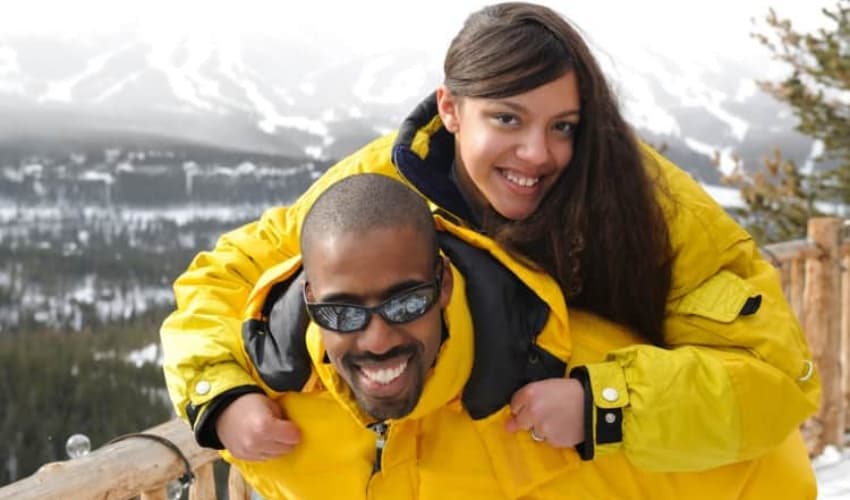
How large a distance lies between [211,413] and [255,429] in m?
0.10

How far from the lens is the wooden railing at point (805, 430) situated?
1.59 m

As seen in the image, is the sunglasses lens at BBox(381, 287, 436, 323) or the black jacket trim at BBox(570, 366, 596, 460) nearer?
the sunglasses lens at BBox(381, 287, 436, 323)

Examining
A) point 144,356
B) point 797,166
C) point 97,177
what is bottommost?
point 144,356

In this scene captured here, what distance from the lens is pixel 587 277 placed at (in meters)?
1.55

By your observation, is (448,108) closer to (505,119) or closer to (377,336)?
(505,119)

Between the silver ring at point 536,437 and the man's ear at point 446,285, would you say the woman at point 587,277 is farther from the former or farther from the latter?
the man's ear at point 446,285

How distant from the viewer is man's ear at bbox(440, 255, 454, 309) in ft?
4.10

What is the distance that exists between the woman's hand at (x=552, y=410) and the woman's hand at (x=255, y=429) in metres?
0.37

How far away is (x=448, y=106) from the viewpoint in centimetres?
164

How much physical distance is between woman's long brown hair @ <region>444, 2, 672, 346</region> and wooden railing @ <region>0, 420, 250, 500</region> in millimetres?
833

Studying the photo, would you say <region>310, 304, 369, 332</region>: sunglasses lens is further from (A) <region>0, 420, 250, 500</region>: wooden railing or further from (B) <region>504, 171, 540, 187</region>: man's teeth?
(A) <region>0, 420, 250, 500</region>: wooden railing

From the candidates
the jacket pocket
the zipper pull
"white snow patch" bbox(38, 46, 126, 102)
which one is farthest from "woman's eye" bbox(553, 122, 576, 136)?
"white snow patch" bbox(38, 46, 126, 102)

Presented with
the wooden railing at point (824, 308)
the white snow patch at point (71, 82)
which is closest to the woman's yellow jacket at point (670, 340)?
the wooden railing at point (824, 308)

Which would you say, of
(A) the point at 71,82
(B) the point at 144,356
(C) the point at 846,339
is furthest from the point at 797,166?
(A) the point at 71,82
